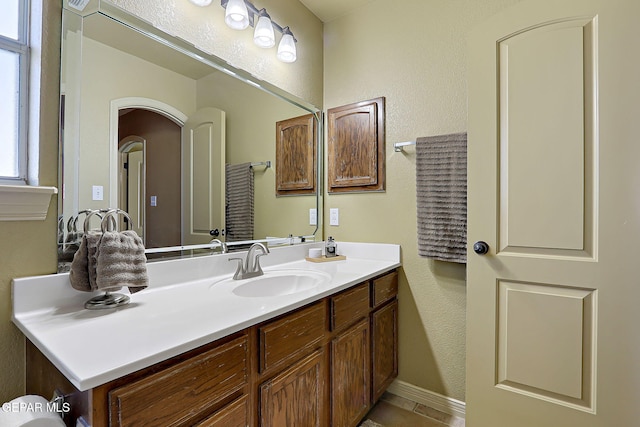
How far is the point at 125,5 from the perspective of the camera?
1.16m

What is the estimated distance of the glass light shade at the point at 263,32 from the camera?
1686 millimetres

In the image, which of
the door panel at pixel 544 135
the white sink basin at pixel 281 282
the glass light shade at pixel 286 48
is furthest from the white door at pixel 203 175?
the door panel at pixel 544 135

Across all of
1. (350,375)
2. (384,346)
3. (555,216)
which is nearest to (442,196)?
(555,216)

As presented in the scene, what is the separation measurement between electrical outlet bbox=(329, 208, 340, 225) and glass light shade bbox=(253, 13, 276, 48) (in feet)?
3.62

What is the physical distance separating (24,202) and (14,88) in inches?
15.0

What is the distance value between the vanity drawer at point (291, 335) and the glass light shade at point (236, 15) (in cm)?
142

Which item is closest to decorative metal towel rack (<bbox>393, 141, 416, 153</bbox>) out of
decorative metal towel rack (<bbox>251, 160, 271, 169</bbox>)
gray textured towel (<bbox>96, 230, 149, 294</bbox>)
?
decorative metal towel rack (<bbox>251, 160, 271, 169</bbox>)

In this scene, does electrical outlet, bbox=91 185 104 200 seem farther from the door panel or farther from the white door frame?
the door panel

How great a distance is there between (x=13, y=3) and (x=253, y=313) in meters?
1.24

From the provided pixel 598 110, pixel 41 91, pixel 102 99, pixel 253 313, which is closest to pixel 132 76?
pixel 102 99

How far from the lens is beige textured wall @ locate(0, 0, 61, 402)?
0.90 metres

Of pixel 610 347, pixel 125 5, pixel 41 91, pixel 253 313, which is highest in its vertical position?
pixel 125 5

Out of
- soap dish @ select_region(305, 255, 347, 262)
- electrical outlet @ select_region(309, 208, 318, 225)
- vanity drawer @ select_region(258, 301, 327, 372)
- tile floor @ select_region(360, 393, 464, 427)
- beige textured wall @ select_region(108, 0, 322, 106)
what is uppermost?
beige textured wall @ select_region(108, 0, 322, 106)

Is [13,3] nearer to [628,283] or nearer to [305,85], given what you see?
[305,85]
